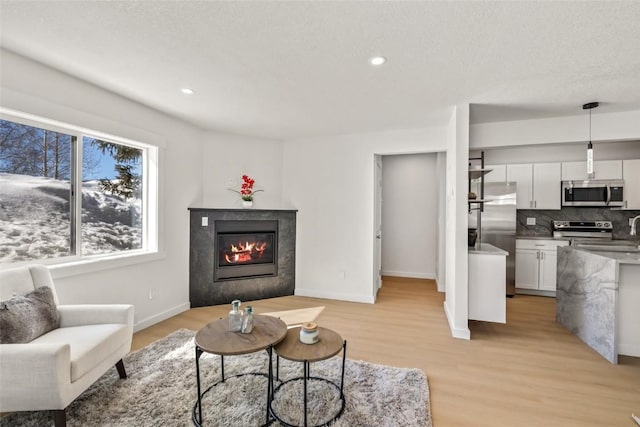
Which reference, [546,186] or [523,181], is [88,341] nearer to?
[523,181]

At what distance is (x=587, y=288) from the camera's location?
2996 mm

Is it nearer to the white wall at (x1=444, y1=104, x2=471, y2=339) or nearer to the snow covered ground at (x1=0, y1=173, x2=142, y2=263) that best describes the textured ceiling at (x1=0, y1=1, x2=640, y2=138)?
the white wall at (x1=444, y1=104, x2=471, y2=339)

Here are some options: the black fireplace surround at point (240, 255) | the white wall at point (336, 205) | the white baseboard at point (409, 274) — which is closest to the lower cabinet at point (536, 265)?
the white baseboard at point (409, 274)

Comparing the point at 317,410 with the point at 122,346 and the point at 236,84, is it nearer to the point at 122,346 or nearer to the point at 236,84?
the point at 122,346

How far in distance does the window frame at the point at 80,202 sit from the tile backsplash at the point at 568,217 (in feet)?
18.2

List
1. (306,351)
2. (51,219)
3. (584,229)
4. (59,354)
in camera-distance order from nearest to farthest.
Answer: (59,354) < (306,351) < (51,219) < (584,229)

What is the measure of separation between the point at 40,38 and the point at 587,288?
202 inches

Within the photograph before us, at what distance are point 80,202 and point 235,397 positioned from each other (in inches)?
89.9

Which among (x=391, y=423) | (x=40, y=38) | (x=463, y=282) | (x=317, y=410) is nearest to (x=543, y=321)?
(x=463, y=282)

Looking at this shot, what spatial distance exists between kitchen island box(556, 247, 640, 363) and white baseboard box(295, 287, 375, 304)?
234 centimetres

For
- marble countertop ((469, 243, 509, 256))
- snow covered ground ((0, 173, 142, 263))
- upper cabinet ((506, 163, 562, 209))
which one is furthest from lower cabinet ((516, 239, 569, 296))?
snow covered ground ((0, 173, 142, 263))

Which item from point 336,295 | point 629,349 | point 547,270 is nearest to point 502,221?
point 547,270

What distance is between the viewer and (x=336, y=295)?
4.43 meters

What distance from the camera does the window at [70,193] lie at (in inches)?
91.4
